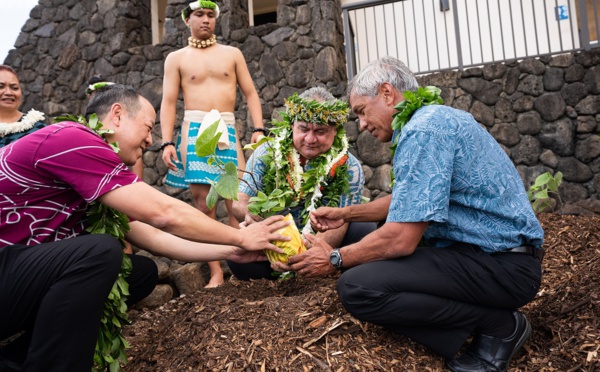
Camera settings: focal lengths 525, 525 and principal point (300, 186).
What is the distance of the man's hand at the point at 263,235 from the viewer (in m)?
2.54

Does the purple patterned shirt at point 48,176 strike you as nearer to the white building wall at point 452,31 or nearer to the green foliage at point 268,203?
the green foliage at point 268,203

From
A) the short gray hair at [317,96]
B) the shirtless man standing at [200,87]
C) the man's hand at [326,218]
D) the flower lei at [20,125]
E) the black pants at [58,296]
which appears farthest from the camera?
the shirtless man standing at [200,87]

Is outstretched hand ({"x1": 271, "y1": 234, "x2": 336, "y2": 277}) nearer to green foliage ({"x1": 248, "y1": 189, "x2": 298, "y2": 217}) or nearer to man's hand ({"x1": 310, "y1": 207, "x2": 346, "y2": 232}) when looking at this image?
man's hand ({"x1": 310, "y1": 207, "x2": 346, "y2": 232})

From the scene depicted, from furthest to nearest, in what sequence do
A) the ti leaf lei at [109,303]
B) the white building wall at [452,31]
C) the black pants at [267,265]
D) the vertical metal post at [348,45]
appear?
the white building wall at [452,31], the vertical metal post at [348,45], the black pants at [267,265], the ti leaf lei at [109,303]

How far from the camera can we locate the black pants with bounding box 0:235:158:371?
6.38 feet

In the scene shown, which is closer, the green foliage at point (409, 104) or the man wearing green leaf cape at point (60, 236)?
the man wearing green leaf cape at point (60, 236)

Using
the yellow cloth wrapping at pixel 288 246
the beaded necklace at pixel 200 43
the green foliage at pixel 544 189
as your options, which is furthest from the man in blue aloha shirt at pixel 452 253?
the beaded necklace at pixel 200 43

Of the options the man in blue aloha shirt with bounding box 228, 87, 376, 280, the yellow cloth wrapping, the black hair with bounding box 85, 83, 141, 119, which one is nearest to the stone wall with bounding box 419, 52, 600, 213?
the man in blue aloha shirt with bounding box 228, 87, 376, 280

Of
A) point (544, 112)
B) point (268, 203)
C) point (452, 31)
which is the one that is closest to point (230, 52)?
point (268, 203)

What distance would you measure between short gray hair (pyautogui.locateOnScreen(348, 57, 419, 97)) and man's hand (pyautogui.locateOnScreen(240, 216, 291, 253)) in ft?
2.54

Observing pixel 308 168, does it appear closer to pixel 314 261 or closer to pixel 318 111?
pixel 318 111

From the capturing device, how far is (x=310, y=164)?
326 centimetres

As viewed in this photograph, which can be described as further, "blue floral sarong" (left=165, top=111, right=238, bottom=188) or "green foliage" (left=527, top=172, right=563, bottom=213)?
"green foliage" (left=527, top=172, right=563, bottom=213)

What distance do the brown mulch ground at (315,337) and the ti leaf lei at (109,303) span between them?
0.21 metres
